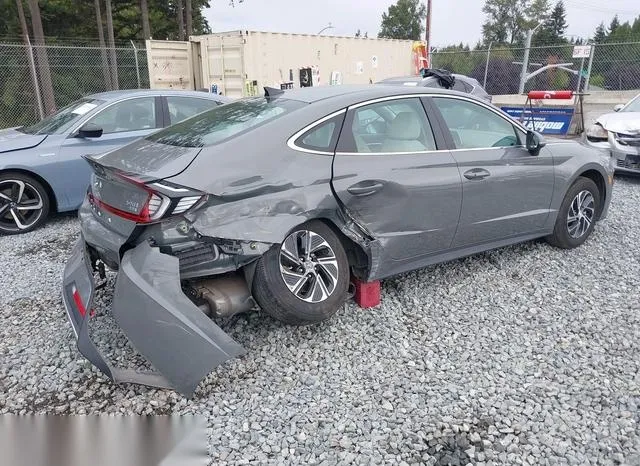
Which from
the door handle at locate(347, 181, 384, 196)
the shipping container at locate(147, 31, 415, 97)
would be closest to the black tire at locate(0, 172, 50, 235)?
the door handle at locate(347, 181, 384, 196)

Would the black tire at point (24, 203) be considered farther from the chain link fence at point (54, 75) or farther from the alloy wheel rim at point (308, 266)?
the chain link fence at point (54, 75)

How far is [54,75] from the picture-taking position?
14094mm

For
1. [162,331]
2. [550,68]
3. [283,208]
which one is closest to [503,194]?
[283,208]

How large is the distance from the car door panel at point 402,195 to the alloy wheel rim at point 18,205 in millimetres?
4048

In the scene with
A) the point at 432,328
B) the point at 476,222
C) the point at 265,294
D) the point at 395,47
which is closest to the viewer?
the point at 265,294

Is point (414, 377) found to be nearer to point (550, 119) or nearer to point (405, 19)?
point (550, 119)

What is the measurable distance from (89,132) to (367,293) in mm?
3925

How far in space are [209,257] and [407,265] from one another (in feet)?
4.81

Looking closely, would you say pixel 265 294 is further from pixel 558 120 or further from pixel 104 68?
pixel 104 68

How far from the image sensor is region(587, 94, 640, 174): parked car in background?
25.9 feet

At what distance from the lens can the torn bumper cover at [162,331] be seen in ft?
9.05

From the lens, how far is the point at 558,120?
35.6 ft

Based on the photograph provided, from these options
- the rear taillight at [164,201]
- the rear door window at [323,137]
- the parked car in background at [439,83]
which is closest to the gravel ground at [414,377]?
the rear taillight at [164,201]

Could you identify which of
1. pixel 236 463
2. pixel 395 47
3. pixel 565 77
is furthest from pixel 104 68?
pixel 565 77
